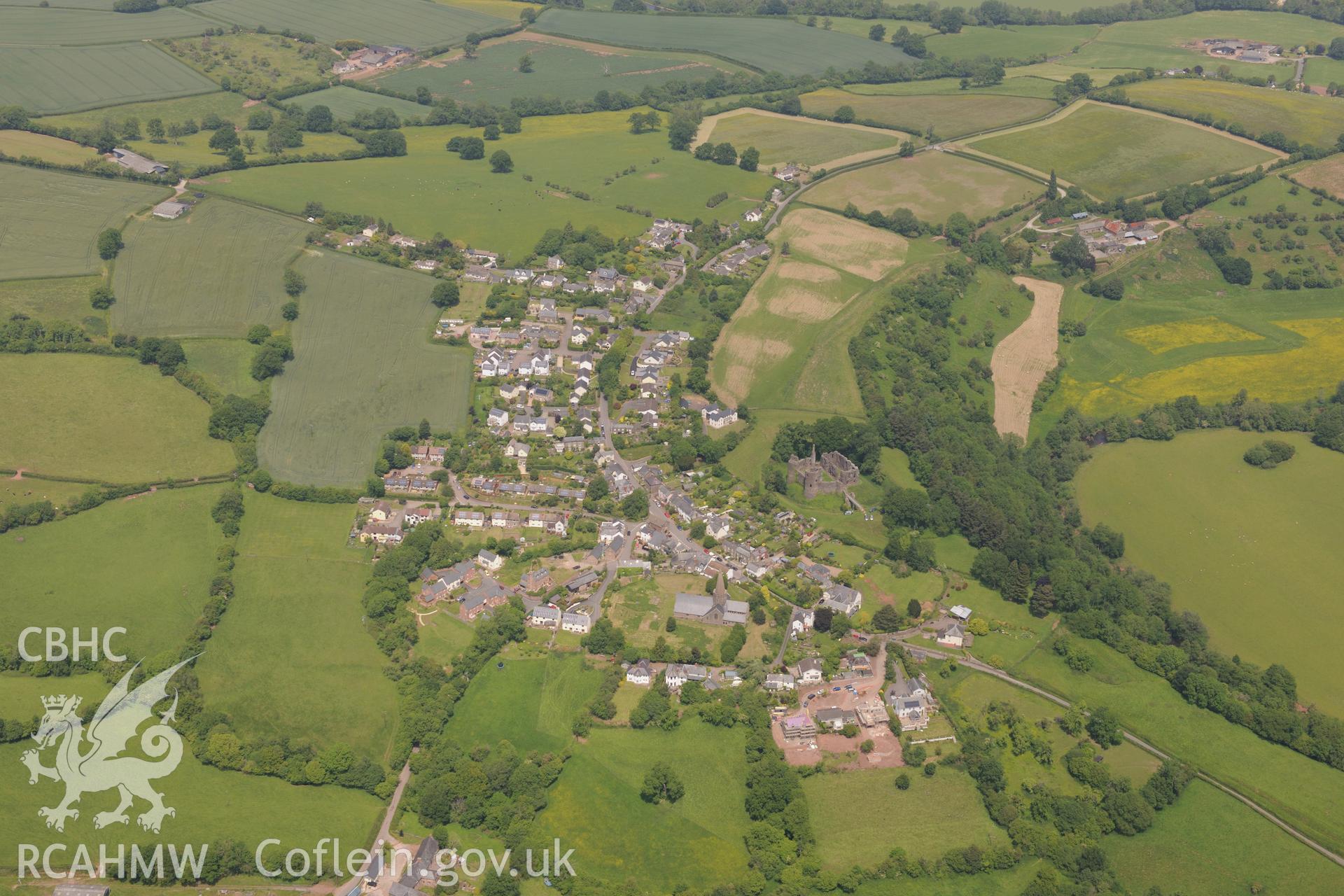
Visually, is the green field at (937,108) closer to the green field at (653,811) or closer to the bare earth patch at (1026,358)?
the bare earth patch at (1026,358)

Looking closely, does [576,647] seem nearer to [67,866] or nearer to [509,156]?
[67,866]

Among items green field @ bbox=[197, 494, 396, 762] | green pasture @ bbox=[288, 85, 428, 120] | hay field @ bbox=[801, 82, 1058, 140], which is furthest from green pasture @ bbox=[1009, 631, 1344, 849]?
green pasture @ bbox=[288, 85, 428, 120]

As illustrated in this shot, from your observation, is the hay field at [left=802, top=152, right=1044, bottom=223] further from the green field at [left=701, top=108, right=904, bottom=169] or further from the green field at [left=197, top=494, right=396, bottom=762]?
the green field at [left=197, top=494, right=396, bottom=762]

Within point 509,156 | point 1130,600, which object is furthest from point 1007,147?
point 1130,600

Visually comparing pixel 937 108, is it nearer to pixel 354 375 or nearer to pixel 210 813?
pixel 354 375

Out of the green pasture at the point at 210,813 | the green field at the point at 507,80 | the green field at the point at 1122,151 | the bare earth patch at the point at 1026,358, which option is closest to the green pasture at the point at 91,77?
the green field at the point at 507,80
